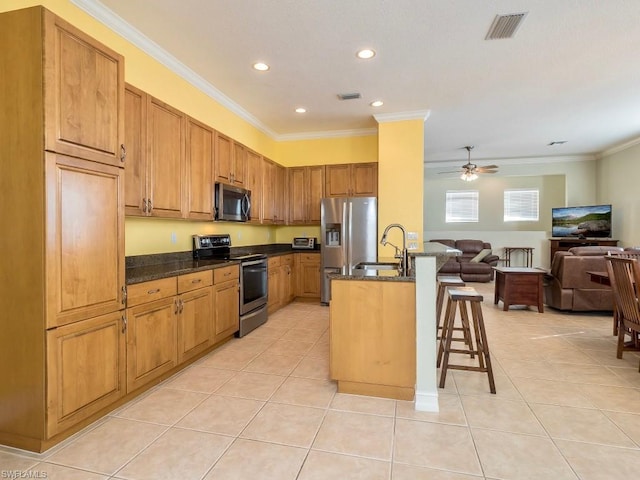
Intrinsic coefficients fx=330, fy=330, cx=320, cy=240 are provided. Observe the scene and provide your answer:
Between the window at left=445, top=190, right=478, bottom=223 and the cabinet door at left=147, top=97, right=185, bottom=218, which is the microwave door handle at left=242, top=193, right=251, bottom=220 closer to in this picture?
the cabinet door at left=147, top=97, right=185, bottom=218

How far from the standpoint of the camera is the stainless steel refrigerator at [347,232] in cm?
501

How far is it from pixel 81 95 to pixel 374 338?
2.40m

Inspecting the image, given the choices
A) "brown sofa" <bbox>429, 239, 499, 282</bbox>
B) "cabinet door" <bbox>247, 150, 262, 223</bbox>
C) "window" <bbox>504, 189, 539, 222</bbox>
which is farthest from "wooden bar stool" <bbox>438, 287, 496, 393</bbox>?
"window" <bbox>504, 189, 539, 222</bbox>

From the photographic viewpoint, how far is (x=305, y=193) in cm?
562

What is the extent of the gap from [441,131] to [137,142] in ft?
16.1

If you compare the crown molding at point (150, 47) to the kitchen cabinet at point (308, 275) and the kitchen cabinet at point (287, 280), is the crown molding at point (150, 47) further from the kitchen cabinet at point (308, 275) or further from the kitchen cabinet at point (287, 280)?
the kitchen cabinet at point (308, 275)

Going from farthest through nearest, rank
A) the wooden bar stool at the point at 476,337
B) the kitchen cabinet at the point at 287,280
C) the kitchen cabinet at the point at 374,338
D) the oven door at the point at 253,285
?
the kitchen cabinet at the point at 287,280, the oven door at the point at 253,285, the wooden bar stool at the point at 476,337, the kitchen cabinet at the point at 374,338

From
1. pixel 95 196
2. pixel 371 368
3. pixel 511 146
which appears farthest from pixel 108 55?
pixel 511 146

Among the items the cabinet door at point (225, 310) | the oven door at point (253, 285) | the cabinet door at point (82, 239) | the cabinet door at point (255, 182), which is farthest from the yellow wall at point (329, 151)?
the cabinet door at point (82, 239)

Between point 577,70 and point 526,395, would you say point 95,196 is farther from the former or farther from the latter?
point 577,70

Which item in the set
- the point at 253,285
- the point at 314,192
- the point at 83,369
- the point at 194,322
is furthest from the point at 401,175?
the point at 83,369

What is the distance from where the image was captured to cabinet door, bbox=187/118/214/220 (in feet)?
10.8

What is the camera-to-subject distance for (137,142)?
2.67 metres

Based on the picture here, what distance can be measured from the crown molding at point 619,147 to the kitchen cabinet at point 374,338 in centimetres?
712
